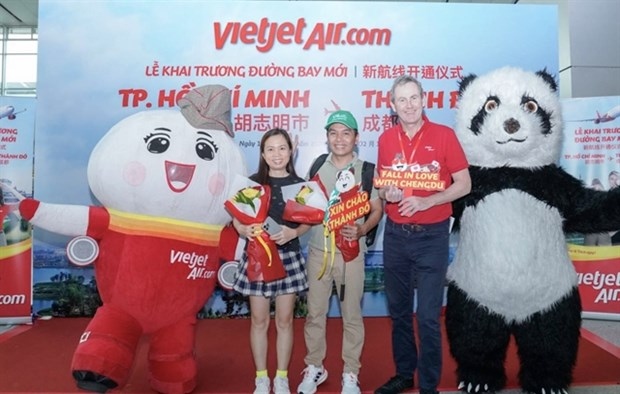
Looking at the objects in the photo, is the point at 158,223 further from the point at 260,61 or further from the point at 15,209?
the point at 15,209

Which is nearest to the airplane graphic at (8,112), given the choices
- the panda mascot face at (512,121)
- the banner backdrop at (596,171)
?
the panda mascot face at (512,121)

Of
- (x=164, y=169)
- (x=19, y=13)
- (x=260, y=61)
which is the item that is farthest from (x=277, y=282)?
(x=19, y=13)

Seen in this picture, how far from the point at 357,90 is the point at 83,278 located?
2550mm

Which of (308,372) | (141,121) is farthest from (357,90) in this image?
(308,372)

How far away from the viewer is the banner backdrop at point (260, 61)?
3760 mm

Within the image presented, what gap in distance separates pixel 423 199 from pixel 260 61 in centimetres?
226

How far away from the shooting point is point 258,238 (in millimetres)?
2104

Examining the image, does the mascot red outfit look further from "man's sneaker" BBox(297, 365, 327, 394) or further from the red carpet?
"man's sneaker" BBox(297, 365, 327, 394)

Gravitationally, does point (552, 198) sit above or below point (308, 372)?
above

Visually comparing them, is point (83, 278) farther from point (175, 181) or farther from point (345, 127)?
point (345, 127)

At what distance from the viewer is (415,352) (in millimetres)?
2289

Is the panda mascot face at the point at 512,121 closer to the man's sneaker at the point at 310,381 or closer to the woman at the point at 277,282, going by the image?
the woman at the point at 277,282

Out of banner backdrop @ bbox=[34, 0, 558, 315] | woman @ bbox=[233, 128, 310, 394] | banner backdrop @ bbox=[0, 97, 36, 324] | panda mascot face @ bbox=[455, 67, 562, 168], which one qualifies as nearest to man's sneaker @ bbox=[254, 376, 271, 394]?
woman @ bbox=[233, 128, 310, 394]

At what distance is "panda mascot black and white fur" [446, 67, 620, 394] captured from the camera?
2.12 metres
